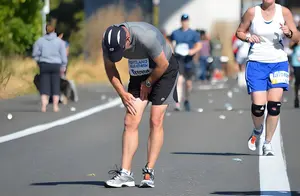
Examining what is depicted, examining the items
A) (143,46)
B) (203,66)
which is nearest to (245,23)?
(143,46)

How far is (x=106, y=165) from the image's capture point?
1116 centimetres

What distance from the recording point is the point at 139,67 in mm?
9500

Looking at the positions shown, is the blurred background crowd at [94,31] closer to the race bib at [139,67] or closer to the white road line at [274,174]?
the white road line at [274,174]

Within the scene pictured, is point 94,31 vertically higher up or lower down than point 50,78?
lower down

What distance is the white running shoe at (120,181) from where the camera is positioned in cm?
943

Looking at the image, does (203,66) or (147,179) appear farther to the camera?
(203,66)

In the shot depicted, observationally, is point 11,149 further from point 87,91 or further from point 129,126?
point 87,91

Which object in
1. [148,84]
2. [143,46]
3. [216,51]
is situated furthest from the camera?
[216,51]

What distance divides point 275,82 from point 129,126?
2985 mm

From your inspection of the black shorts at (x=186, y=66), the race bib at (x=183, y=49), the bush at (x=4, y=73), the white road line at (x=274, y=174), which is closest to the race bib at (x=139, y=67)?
the white road line at (x=274, y=174)

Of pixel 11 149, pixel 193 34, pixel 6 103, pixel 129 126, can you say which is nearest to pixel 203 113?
pixel 193 34

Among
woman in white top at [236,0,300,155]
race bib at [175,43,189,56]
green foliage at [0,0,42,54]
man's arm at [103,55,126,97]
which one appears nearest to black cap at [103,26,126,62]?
man's arm at [103,55,126,97]

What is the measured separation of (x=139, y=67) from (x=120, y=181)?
1002 mm

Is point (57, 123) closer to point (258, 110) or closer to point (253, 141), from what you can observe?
point (253, 141)
